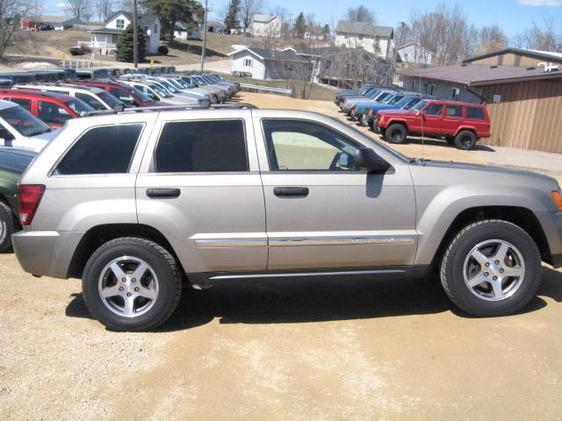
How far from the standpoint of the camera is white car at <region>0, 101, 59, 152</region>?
9328 mm

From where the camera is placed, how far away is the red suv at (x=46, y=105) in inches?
465

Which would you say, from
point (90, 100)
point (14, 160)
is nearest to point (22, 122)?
point (14, 160)

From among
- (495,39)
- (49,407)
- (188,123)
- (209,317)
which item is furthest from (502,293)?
(495,39)

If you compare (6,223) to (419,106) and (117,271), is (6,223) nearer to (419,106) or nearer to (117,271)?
(117,271)

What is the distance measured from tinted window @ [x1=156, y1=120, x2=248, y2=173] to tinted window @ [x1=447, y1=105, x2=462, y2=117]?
21.8m

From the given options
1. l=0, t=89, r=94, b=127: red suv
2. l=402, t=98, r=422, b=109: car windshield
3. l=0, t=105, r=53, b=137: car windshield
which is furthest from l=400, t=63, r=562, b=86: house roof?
l=0, t=105, r=53, b=137: car windshield

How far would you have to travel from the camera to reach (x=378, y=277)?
500 cm

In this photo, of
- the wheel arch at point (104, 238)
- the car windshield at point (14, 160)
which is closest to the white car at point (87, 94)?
the car windshield at point (14, 160)

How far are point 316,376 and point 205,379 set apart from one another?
742mm

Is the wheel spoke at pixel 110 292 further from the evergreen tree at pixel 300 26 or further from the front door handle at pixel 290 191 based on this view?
the evergreen tree at pixel 300 26

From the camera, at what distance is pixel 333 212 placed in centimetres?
479

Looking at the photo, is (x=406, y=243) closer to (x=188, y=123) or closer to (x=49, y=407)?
(x=188, y=123)

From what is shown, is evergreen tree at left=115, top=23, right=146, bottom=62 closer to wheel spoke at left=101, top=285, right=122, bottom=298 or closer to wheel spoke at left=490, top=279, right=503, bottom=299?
wheel spoke at left=101, top=285, right=122, bottom=298

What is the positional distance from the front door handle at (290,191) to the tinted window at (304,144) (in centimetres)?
20
